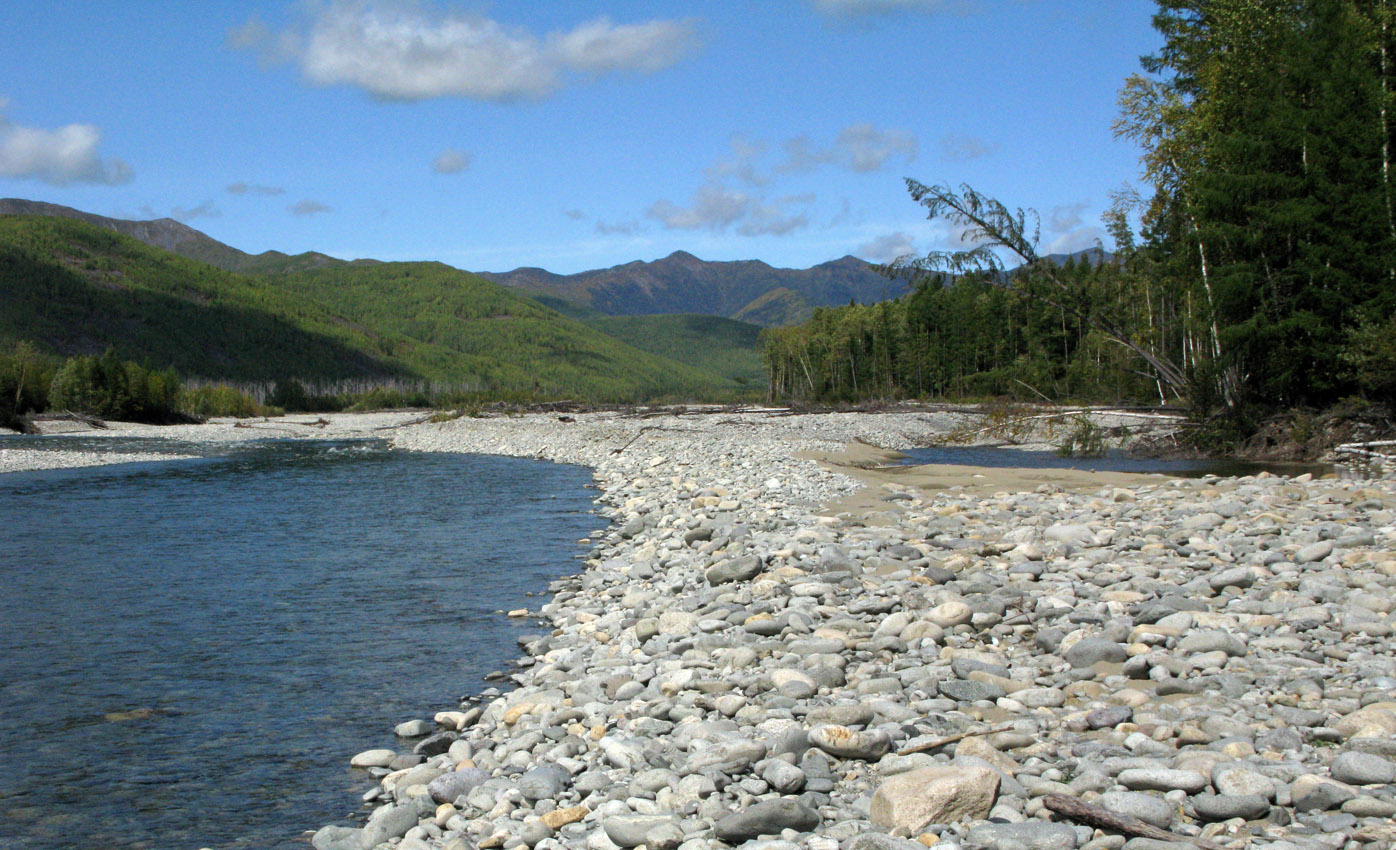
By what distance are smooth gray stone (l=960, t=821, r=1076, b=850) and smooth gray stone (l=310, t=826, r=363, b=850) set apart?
127 inches

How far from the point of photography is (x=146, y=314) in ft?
520

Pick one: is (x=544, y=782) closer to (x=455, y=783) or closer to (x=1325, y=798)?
(x=455, y=783)

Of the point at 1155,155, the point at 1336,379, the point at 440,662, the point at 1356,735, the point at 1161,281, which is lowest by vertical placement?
the point at 440,662

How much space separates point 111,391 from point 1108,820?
78397 millimetres

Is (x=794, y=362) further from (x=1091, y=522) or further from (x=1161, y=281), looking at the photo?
(x=1091, y=522)

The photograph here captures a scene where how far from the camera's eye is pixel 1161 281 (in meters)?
28.1

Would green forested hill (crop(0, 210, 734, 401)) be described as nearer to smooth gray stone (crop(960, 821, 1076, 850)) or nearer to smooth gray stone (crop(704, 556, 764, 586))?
smooth gray stone (crop(704, 556, 764, 586))

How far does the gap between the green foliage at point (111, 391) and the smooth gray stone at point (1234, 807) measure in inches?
2930

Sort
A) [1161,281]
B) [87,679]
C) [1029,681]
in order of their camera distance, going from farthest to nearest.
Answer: [1161,281] < [87,679] < [1029,681]

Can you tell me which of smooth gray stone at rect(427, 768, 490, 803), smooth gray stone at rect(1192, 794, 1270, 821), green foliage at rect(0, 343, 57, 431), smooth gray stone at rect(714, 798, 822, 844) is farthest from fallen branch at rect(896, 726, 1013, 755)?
green foliage at rect(0, 343, 57, 431)

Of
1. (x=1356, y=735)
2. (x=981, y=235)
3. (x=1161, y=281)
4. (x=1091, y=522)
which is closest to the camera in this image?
(x=1356, y=735)

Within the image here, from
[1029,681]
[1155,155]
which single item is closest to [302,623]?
[1029,681]

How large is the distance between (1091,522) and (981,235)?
10863 millimetres

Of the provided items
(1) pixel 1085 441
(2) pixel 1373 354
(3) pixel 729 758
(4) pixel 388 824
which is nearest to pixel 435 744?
(4) pixel 388 824
